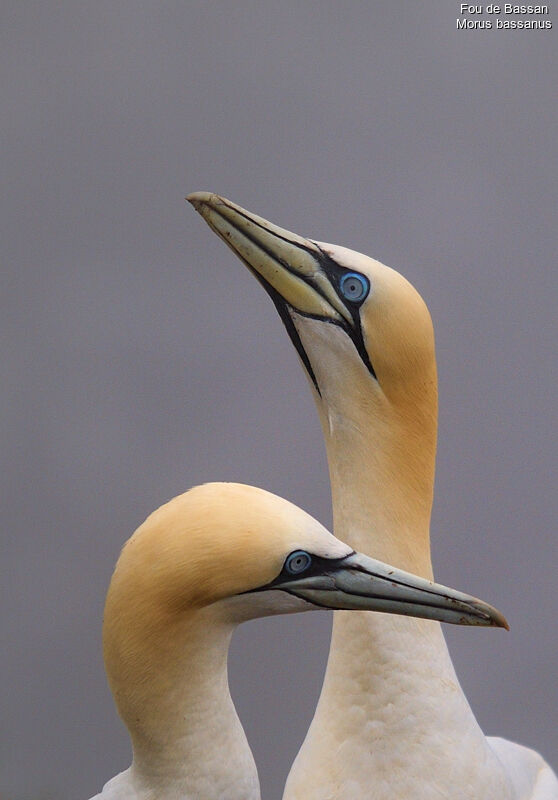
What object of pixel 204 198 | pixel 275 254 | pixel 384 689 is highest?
pixel 204 198

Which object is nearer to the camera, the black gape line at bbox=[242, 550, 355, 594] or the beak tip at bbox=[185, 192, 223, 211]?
the black gape line at bbox=[242, 550, 355, 594]

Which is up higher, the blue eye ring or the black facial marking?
the black facial marking

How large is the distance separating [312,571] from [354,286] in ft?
2.07

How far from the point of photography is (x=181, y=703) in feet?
7.67

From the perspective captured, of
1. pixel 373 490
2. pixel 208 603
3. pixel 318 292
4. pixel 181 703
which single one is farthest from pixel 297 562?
pixel 318 292

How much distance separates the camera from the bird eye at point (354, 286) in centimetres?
263

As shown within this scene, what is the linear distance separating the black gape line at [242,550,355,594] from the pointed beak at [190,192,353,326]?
0.57 m

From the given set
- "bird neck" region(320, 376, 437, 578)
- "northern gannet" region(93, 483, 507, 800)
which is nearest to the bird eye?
"bird neck" region(320, 376, 437, 578)

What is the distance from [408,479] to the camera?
276cm

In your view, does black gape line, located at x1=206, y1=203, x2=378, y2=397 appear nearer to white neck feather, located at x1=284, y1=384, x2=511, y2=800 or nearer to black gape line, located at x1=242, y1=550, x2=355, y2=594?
white neck feather, located at x1=284, y1=384, x2=511, y2=800

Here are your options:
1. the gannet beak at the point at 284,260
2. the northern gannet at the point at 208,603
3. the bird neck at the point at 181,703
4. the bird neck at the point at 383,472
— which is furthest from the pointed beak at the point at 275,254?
the bird neck at the point at 181,703

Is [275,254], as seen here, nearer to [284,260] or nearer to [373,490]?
[284,260]

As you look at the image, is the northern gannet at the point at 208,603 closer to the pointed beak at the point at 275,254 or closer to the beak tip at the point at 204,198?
the pointed beak at the point at 275,254

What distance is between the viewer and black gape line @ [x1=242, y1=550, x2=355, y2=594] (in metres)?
2.27
